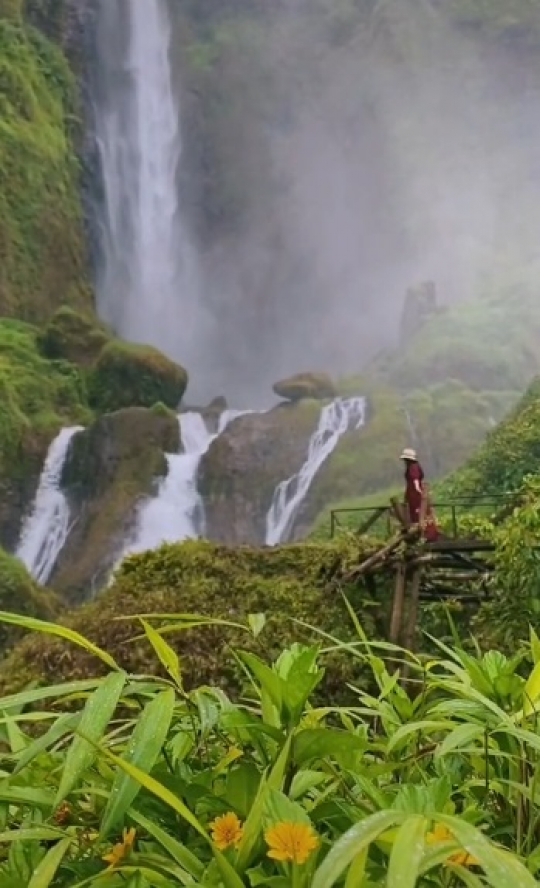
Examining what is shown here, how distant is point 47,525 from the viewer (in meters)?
14.7

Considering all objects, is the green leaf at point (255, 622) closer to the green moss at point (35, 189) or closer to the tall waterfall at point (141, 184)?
the green moss at point (35, 189)

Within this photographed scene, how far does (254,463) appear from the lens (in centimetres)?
1509

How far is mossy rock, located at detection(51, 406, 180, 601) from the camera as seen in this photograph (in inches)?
532

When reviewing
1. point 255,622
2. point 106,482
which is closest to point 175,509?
point 106,482

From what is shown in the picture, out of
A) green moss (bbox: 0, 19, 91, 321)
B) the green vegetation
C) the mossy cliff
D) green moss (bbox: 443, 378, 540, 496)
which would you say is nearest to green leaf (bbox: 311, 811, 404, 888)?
the green vegetation

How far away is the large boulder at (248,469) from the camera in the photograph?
1441cm

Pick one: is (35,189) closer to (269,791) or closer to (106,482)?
(106,482)

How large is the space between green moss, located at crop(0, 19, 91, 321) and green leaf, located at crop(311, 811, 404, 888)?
19109 millimetres

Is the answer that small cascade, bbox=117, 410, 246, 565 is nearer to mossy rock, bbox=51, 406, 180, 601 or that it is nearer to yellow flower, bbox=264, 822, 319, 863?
mossy rock, bbox=51, 406, 180, 601

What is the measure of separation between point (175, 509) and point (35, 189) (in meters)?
10.2

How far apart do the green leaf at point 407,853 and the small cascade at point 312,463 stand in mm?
12790

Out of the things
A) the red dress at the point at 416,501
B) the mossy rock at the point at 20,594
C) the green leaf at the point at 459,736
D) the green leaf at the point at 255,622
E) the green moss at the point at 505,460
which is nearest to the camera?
the green leaf at the point at 459,736

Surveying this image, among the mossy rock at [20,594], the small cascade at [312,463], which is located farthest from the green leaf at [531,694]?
the small cascade at [312,463]

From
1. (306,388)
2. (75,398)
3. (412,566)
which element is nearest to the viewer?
(412,566)
